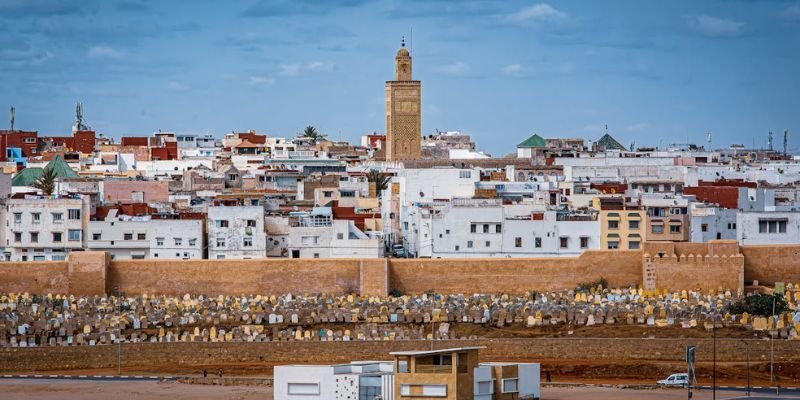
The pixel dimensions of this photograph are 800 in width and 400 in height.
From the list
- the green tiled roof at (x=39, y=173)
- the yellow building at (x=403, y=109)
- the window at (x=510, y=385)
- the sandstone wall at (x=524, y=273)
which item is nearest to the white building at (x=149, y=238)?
the sandstone wall at (x=524, y=273)

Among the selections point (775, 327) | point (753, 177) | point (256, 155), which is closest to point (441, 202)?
point (775, 327)

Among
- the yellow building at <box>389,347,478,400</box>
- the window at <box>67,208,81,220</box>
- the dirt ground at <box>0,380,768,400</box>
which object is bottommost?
the dirt ground at <box>0,380,768,400</box>

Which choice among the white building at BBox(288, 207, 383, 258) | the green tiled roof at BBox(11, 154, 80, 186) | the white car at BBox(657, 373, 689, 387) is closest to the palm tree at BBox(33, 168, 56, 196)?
the green tiled roof at BBox(11, 154, 80, 186)

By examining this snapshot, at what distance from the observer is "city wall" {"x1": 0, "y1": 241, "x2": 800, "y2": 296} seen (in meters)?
60.3

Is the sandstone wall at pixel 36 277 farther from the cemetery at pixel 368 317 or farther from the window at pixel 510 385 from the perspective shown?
the window at pixel 510 385

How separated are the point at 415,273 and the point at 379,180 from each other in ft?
81.3

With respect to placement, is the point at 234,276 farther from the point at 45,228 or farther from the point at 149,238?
the point at 45,228

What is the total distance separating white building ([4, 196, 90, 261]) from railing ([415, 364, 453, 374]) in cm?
3036

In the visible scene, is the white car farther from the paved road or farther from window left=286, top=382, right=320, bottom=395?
window left=286, top=382, right=320, bottom=395

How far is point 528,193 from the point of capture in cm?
7425

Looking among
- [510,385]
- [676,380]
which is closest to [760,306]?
[676,380]

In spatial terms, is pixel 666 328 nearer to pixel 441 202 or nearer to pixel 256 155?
pixel 441 202

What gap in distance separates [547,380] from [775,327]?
7923 millimetres

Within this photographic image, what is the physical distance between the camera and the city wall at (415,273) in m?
60.3
